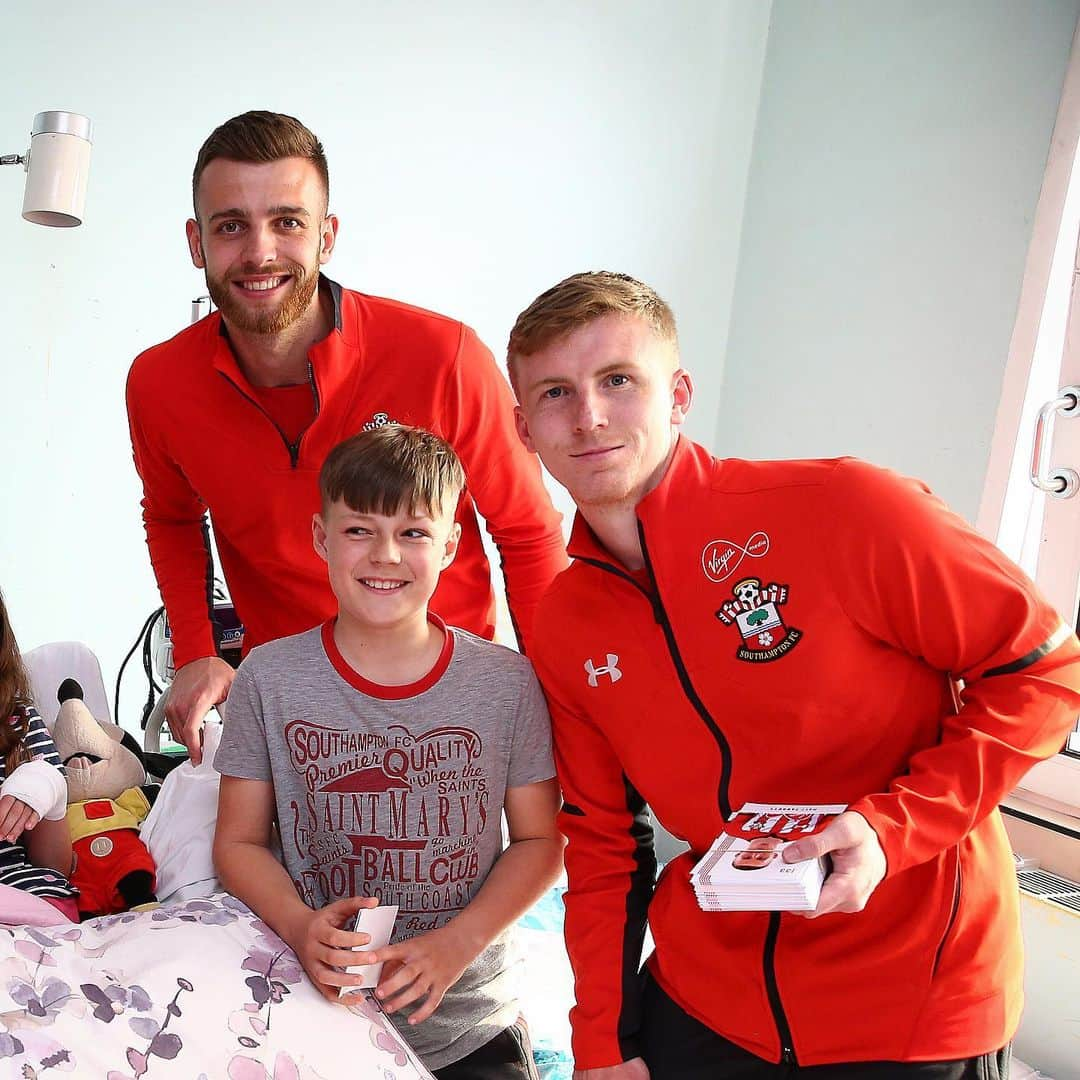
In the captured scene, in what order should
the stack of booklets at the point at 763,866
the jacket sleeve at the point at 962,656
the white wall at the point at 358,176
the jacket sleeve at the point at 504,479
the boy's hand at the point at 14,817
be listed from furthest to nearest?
the white wall at the point at 358,176, the jacket sleeve at the point at 504,479, the boy's hand at the point at 14,817, the jacket sleeve at the point at 962,656, the stack of booklets at the point at 763,866

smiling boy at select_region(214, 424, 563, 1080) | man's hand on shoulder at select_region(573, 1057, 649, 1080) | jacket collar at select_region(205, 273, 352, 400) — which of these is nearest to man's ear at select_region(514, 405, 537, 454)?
smiling boy at select_region(214, 424, 563, 1080)

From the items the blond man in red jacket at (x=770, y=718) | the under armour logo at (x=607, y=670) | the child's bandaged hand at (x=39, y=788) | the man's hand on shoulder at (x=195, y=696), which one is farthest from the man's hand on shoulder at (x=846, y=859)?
the child's bandaged hand at (x=39, y=788)

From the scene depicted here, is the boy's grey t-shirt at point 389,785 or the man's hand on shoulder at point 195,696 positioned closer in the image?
the boy's grey t-shirt at point 389,785

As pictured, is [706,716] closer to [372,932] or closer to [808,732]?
[808,732]

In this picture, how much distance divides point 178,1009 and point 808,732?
69 centimetres

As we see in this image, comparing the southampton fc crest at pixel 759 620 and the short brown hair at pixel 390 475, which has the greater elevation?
the short brown hair at pixel 390 475

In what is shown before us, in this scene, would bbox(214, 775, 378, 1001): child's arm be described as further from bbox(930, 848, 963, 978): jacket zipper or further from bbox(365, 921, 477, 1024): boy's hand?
bbox(930, 848, 963, 978): jacket zipper

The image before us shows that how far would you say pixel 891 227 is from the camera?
9.23ft

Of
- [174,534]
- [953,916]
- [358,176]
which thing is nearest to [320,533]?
[174,534]

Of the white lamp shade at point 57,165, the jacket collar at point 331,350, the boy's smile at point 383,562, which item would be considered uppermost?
the white lamp shade at point 57,165

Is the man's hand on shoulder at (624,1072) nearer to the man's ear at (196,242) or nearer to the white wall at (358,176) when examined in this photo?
the man's ear at (196,242)

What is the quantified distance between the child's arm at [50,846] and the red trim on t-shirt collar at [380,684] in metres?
0.48

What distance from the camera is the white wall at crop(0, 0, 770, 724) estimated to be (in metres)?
2.35

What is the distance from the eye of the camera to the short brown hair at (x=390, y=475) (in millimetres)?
1374
